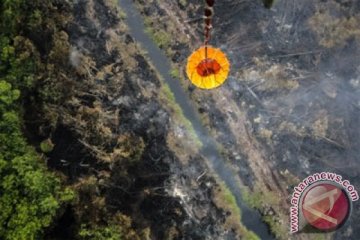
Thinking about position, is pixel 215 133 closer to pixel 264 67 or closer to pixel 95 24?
pixel 264 67

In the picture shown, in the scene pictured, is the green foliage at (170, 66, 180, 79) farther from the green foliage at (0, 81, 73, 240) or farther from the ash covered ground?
the green foliage at (0, 81, 73, 240)

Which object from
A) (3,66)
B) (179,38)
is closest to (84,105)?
(3,66)

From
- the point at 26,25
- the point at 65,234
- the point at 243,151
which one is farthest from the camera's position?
the point at 243,151

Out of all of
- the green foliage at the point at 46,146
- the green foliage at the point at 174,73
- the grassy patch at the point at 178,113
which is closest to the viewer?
the green foliage at the point at 46,146

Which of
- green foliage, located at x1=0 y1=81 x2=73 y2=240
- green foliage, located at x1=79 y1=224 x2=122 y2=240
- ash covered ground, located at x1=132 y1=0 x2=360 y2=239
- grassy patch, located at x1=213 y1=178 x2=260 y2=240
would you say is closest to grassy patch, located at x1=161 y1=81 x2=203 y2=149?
ash covered ground, located at x1=132 y1=0 x2=360 y2=239

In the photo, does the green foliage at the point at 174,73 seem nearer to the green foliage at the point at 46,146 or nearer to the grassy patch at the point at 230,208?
the grassy patch at the point at 230,208

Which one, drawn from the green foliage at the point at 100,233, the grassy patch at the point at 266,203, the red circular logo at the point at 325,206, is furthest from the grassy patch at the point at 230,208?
the green foliage at the point at 100,233

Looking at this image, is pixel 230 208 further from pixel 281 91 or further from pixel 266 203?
pixel 281 91
